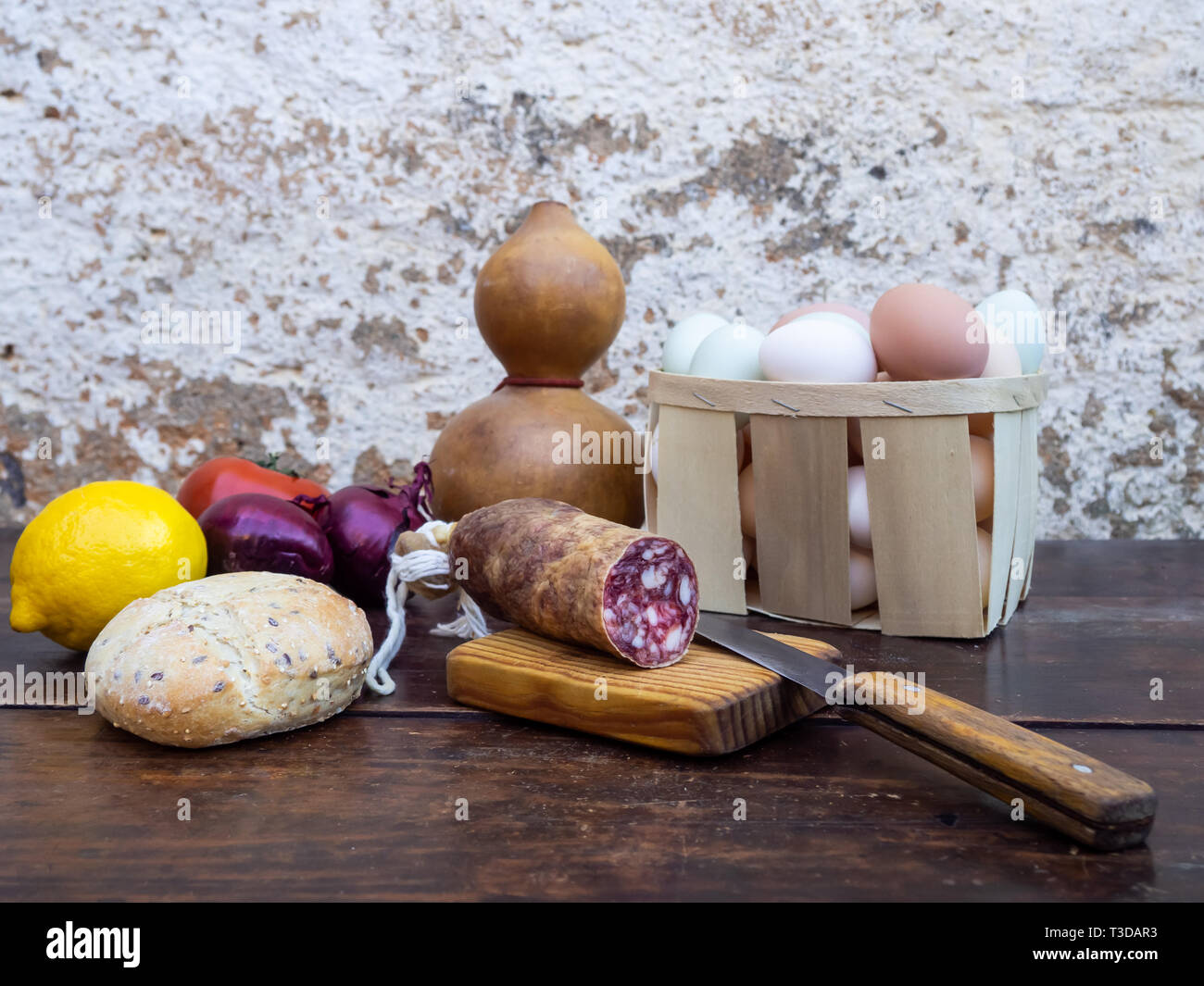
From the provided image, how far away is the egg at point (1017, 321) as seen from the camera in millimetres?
1172

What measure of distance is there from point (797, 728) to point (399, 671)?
1.36 feet

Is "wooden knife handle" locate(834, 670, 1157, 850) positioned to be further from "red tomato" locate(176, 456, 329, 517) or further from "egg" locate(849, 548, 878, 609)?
"red tomato" locate(176, 456, 329, 517)

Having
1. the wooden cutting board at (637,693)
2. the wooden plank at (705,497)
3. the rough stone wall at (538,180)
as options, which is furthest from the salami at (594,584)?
the rough stone wall at (538,180)

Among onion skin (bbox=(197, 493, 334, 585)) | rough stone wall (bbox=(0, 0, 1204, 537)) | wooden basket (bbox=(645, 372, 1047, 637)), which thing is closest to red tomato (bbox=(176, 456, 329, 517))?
onion skin (bbox=(197, 493, 334, 585))

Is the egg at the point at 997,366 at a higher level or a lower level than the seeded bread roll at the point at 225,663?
higher

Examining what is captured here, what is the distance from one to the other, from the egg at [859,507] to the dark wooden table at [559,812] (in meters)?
0.21

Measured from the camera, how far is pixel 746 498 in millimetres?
1180

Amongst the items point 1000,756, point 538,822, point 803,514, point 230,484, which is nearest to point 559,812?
point 538,822

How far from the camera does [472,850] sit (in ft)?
1.93

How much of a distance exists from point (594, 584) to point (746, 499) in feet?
1.34

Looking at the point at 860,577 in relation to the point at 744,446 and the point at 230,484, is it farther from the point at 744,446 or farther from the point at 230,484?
the point at 230,484

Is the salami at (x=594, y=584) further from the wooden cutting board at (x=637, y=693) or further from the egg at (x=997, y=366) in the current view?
the egg at (x=997, y=366)
